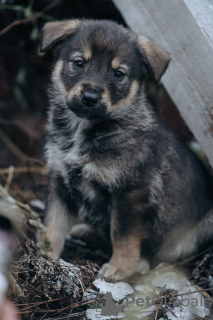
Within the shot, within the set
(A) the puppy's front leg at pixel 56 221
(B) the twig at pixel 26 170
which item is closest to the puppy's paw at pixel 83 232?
(A) the puppy's front leg at pixel 56 221

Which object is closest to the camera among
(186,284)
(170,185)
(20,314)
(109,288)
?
(20,314)

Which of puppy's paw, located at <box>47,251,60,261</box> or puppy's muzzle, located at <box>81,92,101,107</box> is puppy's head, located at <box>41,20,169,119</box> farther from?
puppy's paw, located at <box>47,251,60,261</box>

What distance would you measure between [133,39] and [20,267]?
199cm

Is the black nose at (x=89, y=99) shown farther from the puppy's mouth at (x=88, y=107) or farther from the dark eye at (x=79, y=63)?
Result: the dark eye at (x=79, y=63)

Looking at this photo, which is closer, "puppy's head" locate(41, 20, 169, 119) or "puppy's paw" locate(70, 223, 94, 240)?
"puppy's head" locate(41, 20, 169, 119)

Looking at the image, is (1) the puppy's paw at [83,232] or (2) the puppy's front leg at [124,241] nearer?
(2) the puppy's front leg at [124,241]

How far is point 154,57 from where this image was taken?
389 cm

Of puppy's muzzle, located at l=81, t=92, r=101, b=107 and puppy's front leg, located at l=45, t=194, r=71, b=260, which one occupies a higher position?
puppy's muzzle, located at l=81, t=92, r=101, b=107

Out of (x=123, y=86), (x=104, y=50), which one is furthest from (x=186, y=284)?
(x=104, y=50)

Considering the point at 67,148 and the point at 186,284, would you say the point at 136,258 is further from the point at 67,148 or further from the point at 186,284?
the point at 67,148

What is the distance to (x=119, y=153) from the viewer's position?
3.75 metres

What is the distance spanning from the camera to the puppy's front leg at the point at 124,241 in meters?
3.75

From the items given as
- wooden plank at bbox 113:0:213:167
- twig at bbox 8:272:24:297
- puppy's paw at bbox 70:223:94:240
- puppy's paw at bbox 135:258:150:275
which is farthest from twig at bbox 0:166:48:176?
twig at bbox 8:272:24:297

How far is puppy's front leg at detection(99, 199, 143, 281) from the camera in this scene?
3.75m
